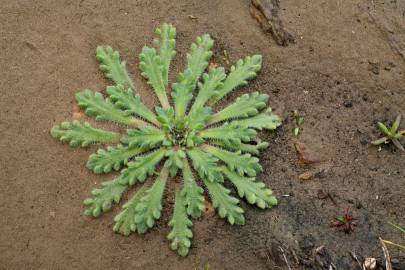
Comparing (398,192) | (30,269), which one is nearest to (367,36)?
(398,192)

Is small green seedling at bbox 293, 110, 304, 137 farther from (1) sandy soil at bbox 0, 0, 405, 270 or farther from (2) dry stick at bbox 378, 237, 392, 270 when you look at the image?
(2) dry stick at bbox 378, 237, 392, 270

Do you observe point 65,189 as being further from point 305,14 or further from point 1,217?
point 305,14

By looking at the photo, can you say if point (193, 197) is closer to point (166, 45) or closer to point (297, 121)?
point (297, 121)

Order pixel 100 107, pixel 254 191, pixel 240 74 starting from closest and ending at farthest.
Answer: pixel 254 191
pixel 100 107
pixel 240 74

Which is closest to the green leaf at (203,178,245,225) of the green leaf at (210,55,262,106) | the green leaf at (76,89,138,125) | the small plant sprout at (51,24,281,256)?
the small plant sprout at (51,24,281,256)

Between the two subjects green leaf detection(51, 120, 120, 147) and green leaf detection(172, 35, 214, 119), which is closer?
green leaf detection(51, 120, 120, 147)

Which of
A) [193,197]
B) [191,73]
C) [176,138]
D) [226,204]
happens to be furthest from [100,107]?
[226,204]
